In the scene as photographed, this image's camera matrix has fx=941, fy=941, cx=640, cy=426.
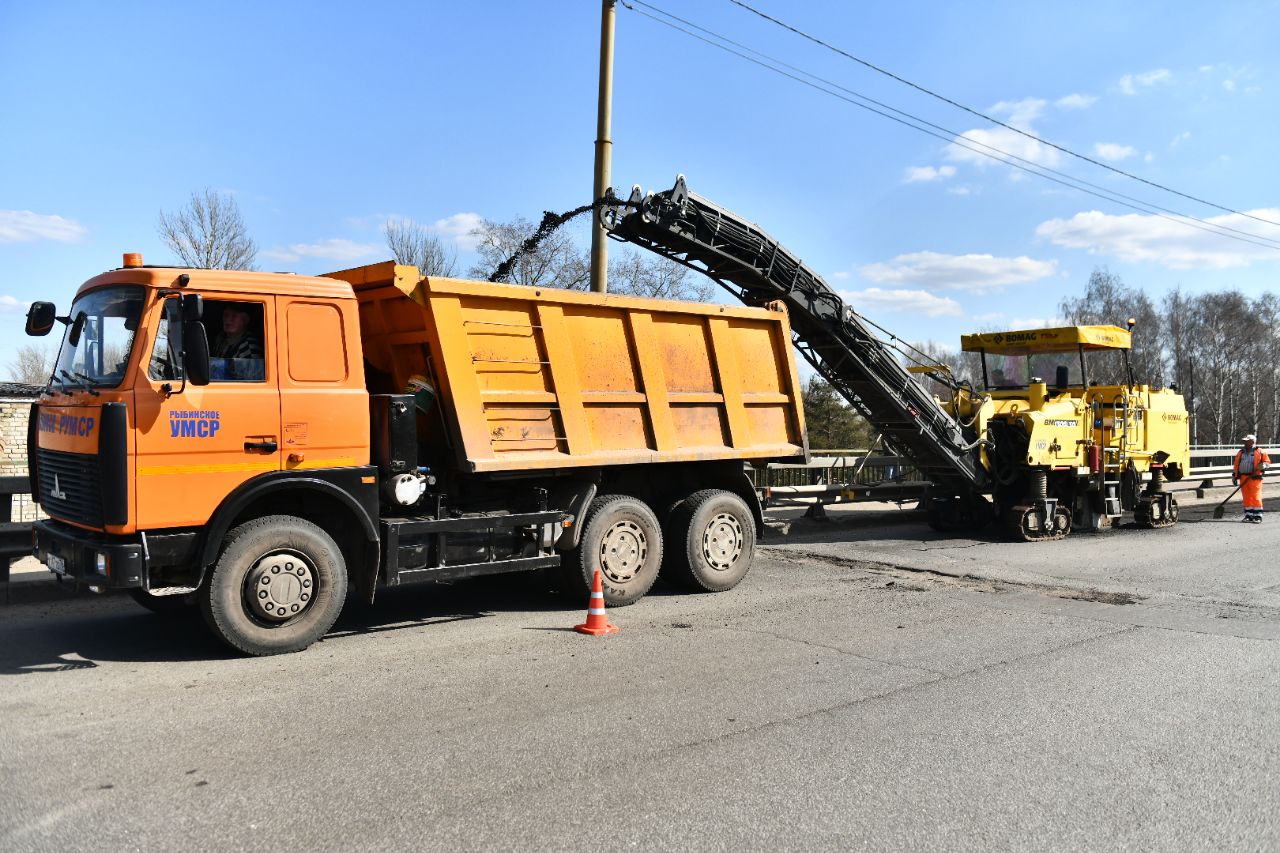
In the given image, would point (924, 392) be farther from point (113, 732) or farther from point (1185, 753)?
point (113, 732)

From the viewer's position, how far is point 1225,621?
7.73 meters

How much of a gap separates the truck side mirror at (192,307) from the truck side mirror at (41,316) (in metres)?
1.39

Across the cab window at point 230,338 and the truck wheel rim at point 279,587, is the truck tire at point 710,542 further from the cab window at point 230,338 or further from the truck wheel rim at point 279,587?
the cab window at point 230,338

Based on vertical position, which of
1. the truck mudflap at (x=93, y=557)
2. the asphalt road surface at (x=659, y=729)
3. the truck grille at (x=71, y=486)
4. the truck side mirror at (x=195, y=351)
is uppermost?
the truck side mirror at (x=195, y=351)

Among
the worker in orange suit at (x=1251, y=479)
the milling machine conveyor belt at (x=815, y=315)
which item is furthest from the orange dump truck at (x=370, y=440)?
the worker in orange suit at (x=1251, y=479)

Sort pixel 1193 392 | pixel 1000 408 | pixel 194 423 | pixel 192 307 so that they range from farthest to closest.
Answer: pixel 1193 392, pixel 1000 408, pixel 194 423, pixel 192 307

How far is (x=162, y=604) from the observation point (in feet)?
23.3

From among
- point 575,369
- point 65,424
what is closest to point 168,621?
point 65,424

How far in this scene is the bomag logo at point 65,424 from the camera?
233 inches

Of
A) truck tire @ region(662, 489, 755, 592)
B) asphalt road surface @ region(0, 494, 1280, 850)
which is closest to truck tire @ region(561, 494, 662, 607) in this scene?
asphalt road surface @ region(0, 494, 1280, 850)

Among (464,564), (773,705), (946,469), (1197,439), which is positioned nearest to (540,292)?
(464,564)

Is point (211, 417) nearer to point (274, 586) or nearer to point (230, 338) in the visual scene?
point (230, 338)

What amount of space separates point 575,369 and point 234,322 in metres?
2.71

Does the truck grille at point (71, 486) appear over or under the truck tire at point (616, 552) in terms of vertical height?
over
